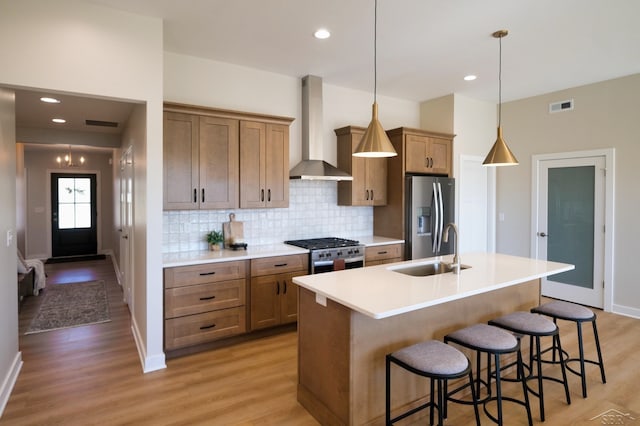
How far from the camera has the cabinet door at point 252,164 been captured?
12.9 ft

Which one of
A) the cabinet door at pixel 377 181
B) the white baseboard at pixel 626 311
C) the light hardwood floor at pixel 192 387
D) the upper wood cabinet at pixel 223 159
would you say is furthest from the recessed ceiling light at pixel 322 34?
the white baseboard at pixel 626 311

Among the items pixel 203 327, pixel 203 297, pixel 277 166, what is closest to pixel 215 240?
pixel 203 297

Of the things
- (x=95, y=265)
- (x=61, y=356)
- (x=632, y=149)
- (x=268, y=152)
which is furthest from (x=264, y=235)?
(x=95, y=265)

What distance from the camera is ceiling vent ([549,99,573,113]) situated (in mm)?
5027

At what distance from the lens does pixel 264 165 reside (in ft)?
13.4

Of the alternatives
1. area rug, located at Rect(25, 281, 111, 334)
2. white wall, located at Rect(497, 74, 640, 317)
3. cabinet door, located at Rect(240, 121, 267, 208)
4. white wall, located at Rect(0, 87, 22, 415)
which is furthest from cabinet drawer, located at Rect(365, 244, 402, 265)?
white wall, located at Rect(0, 87, 22, 415)

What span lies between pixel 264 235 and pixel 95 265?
17.3 feet

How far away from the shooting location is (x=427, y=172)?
502 cm

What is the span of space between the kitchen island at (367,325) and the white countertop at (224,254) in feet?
Answer: 4.03

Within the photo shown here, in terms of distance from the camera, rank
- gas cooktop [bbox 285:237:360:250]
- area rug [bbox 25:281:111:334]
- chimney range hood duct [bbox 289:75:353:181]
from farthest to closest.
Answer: chimney range hood duct [bbox 289:75:353:181] → area rug [bbox 25:281:111:334] → gas cooktop [bbox 285:237:360:250]

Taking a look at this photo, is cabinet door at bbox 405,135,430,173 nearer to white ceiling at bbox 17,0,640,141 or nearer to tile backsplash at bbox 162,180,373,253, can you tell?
white ceiling at bbox 17,0,640,141

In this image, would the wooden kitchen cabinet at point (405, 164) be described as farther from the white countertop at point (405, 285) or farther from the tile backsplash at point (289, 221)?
the white countertop at point (405, 285)

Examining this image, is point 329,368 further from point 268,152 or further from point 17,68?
point 17,68

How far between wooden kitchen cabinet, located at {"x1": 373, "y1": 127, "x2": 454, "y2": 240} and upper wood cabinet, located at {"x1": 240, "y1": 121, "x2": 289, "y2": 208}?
1524 mm
